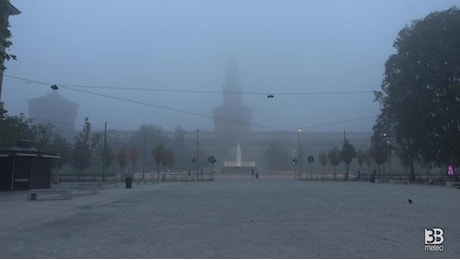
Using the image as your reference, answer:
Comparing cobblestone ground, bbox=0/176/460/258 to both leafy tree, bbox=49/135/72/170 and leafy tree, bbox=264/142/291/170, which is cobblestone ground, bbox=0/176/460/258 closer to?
leafy tree, bbox=49/135/72/170

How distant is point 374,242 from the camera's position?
10.4 metres

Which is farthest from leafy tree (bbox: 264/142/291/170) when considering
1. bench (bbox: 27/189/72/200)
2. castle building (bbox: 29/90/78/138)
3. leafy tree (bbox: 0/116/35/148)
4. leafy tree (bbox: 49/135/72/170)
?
bench (bbox: 27/189/72/200)

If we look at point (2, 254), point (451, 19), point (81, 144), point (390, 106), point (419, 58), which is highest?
point (451, 19)

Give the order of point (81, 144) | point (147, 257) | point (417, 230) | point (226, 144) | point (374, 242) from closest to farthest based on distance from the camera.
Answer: point (147, 257)
point (374, 242)
point (417, 230)
point (81, 144)
point (226, 144)

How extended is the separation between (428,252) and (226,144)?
122 meters

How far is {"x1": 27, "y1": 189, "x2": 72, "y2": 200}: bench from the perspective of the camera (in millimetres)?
25484

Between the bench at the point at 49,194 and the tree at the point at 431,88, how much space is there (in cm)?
3837

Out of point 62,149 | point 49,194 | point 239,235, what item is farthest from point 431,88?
point 62,149

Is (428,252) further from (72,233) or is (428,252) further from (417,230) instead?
(72,233)

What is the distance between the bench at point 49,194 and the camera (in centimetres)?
2548

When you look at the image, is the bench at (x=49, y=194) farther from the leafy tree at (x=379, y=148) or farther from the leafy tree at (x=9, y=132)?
the leafy tree at (x=379, y=148)

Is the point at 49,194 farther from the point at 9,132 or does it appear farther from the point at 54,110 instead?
the point at 54,110

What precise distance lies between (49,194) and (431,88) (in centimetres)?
4164

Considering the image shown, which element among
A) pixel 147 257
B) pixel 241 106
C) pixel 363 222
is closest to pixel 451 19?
pixel 363 222
